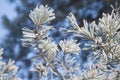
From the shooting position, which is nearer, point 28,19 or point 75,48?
point 75,48

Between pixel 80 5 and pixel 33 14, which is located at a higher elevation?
pixel 80 5

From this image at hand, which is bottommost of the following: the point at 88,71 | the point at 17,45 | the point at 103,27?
the point at 88,71

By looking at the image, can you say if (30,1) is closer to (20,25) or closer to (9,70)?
(20,25)

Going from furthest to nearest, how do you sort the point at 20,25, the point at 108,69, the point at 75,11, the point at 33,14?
1. the point at 20,25
2. the point at 75,11
3. the point at 108,69
4. the point at 33,14

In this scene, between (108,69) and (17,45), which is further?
(17,45)

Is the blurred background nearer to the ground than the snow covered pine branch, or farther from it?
farther from it

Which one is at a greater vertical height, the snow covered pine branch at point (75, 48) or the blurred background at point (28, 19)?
the blurred background at point (28, 19)

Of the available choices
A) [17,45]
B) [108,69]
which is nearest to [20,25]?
[17,45]

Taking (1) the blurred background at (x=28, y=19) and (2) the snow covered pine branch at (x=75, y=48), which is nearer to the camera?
(2) the snow covered pine branch at (x=75, y=48)

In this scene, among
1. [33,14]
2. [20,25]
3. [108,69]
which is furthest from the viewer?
[20,25]

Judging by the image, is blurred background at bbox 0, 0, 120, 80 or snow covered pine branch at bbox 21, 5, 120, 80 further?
blurred background at bbox 0, 0, 120, 80
